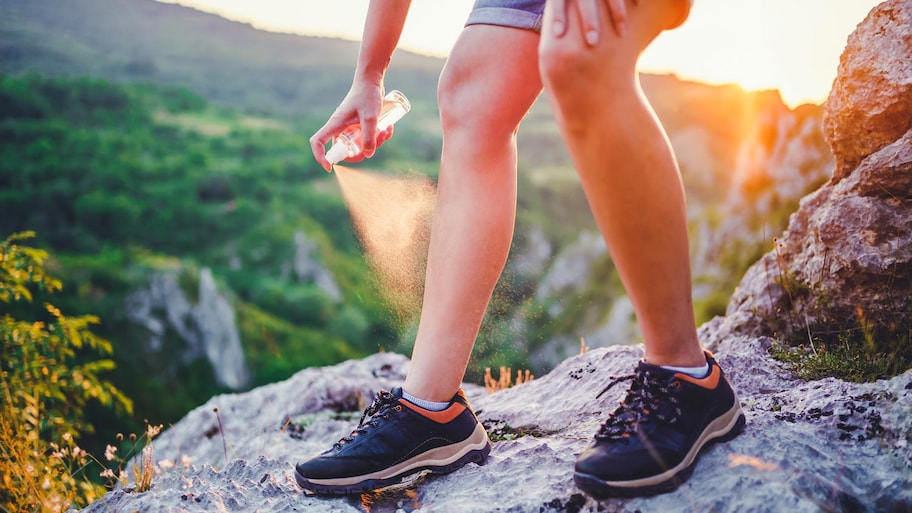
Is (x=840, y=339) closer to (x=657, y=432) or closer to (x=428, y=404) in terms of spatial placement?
(x=657, y=432)

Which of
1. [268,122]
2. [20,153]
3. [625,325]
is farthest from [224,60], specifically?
[625,325]

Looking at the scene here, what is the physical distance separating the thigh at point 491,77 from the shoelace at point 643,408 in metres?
0.82

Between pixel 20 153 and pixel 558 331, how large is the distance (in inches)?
1220

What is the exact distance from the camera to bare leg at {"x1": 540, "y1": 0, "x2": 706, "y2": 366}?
1301 millimetres

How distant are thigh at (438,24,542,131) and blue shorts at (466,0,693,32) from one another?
0.05ft

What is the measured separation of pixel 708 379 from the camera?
151 cm

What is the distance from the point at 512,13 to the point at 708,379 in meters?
1.10

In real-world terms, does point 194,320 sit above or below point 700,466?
below

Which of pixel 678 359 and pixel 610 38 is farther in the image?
pixel 678 359

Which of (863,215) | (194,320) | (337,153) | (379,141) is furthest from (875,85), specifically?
(194,320)

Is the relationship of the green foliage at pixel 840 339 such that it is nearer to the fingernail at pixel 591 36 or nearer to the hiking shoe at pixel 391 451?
the hiking shoe at pixel 391 451

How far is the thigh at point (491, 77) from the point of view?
1668 mm

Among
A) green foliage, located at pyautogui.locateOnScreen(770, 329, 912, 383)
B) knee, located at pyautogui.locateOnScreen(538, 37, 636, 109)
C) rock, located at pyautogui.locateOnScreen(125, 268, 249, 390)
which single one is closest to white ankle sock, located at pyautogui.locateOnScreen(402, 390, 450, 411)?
knee, located at pyautogui.locateOnScreen(538, 37, 636, 109)

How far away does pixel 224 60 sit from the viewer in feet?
151
